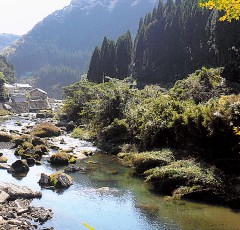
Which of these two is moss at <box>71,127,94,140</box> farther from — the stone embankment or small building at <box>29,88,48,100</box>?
small building at <box>29,88,48,100</box>

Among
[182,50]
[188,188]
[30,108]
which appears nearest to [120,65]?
[182,50]

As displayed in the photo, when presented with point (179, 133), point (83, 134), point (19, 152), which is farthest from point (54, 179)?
point (83, 134)

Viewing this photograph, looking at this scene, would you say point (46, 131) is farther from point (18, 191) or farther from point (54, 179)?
point (18, 191)

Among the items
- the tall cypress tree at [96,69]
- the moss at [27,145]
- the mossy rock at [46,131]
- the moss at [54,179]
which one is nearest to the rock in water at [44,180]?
the moss at [54,179]

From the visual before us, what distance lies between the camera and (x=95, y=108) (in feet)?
146

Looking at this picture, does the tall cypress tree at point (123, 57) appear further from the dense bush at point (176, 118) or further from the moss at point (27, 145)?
the moss at point (27, 145)

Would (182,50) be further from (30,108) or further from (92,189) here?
(92,189)

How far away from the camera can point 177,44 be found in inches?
3120

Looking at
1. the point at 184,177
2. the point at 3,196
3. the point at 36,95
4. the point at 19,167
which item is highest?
the point at 36,95

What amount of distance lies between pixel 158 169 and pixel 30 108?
2836 inches

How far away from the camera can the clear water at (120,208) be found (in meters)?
18.6

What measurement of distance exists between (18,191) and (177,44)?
206 feet

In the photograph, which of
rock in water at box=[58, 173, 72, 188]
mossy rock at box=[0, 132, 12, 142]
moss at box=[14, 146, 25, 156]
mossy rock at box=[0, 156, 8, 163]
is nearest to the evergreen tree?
mossy rock at box=[0, 132, 12, 142]

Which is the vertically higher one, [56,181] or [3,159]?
[3,159]
